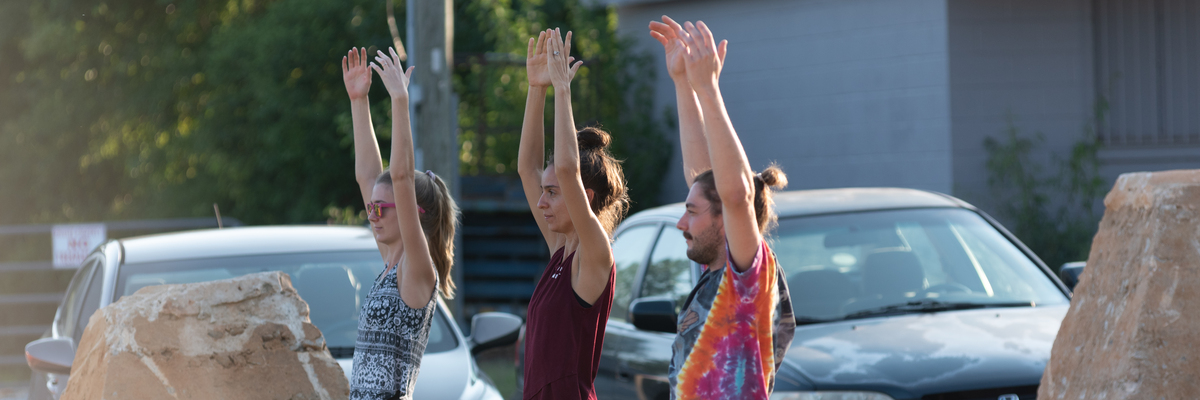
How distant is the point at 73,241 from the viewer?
33.2 feet

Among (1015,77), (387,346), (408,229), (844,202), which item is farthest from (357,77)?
(1015,77)

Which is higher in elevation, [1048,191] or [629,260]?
[629,260]

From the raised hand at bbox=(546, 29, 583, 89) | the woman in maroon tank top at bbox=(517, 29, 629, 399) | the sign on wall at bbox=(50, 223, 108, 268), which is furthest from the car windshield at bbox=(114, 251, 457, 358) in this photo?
the sign on wall at bbox=(50, 223, 108, 268)

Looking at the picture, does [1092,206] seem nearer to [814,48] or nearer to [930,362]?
[814,48]

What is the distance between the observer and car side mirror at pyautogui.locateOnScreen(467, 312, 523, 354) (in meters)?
4.83

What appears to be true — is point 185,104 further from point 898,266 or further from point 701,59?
point 701,59

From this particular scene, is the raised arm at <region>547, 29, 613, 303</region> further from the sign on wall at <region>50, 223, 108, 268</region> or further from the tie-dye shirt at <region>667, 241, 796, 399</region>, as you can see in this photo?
the sign on wall at <region>50, 223, 108, 268</region>

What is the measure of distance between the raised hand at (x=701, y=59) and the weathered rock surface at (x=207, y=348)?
1756 millimetres

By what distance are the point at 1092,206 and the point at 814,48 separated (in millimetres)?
2886

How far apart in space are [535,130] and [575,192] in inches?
21.4

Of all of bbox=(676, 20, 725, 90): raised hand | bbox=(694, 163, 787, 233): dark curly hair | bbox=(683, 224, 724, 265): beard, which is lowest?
bbox=(683, 224, 724, 265): beard

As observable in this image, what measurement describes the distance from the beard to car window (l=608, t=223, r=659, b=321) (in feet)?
8.47

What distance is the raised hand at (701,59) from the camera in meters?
2.60

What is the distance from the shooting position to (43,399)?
4812 mm
